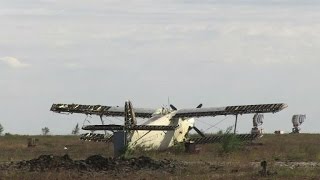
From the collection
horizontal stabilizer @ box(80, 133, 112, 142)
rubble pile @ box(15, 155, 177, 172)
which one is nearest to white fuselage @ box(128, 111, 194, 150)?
horizontal stabilizer @ box(80, 133, 112, 142)

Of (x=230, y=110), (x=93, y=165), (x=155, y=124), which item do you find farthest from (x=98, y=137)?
(x=93, y=165)

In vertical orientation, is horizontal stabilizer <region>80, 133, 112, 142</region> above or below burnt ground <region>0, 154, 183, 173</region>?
above

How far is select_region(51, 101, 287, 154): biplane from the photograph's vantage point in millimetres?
33312

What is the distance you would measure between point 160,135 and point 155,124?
0.94m

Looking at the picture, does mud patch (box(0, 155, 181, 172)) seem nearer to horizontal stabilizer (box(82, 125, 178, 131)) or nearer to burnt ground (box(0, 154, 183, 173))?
burnt ground (box(0, 154, 183, 173))

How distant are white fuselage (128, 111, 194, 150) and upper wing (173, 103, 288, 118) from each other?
662 mm

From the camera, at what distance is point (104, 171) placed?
22359 mm

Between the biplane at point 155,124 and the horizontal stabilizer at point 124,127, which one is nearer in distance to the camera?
the horizontal stabilizer at point 124,127

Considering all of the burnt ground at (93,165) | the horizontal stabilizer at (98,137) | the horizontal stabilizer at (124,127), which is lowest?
the burnt ground at (93,165)

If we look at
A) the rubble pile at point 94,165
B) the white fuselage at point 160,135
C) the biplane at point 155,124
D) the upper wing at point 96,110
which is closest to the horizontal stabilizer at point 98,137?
the biplane at point 155,124

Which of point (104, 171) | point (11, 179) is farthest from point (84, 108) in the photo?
point (11, 179)

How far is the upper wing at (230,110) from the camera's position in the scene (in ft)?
126

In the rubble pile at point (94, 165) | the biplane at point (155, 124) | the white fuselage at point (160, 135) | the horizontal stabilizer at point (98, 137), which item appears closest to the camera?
the rubble pile at point (94, 165)

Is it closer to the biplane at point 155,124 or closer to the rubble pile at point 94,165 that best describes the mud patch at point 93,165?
the rubble pile at point 94,165
